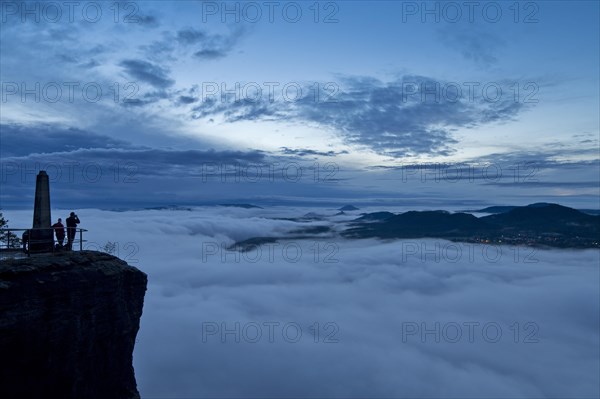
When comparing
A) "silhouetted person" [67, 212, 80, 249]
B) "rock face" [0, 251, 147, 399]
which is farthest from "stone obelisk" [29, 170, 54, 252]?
"rock face" [0, 251, 147, 399]

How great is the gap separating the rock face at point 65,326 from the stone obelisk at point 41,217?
242 cm

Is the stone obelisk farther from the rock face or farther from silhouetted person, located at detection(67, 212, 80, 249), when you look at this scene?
the rock face

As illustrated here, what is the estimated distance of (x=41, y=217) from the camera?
25453 millimetres

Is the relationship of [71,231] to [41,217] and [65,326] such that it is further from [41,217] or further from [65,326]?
[65,326]

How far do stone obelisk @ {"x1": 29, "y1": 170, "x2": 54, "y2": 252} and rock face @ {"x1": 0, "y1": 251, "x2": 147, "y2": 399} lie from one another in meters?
2.42

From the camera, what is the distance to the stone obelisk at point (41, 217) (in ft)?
80.7

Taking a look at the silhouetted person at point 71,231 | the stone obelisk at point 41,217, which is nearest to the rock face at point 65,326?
the silhouetted person at point 71,231

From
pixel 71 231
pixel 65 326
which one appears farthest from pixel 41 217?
pixel 65 326

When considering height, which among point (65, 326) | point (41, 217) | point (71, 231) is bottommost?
point (65, 326)

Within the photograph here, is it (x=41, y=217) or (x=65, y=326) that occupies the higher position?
(x=41, y=217)

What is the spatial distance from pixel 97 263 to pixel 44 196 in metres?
6.46

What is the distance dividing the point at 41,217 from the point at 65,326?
853 cm

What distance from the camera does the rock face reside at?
63.3ft

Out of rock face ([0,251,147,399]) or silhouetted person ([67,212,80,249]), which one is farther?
silhouetted person ([67,212,80,249])
